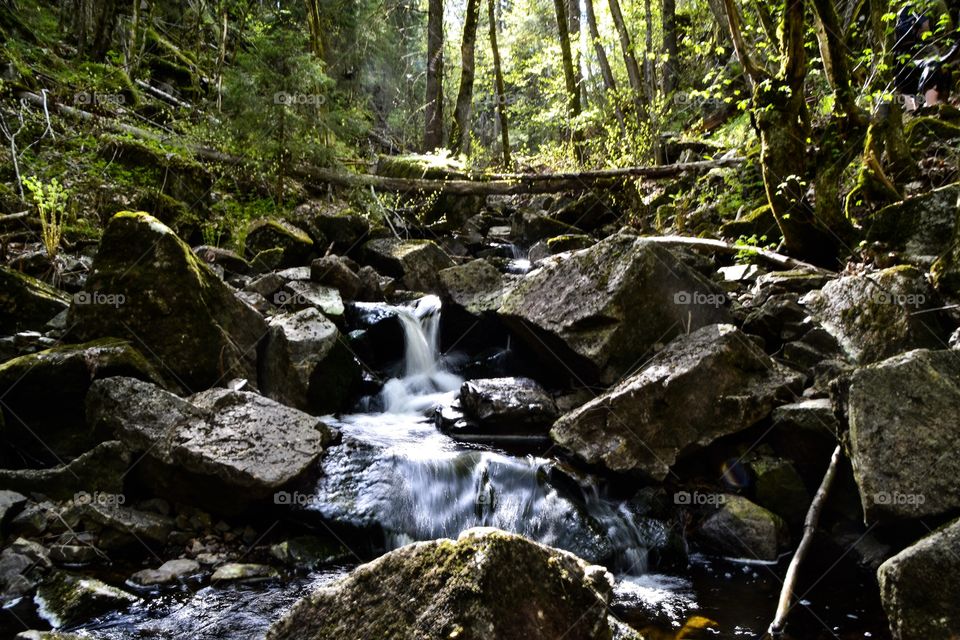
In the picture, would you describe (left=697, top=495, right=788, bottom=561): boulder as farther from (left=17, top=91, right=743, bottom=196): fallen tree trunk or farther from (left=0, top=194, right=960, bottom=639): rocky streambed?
(left=17, top=91, right=743, bottom=196): fallen tree trunk

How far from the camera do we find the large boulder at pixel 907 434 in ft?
12.7

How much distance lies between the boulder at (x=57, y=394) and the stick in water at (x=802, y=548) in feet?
17.0

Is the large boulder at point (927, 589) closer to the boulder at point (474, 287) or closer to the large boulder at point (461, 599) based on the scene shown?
the large boulder at point (461, 599)

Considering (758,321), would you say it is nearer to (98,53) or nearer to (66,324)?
(66,324)

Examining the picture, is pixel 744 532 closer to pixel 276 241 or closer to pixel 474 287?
pixel 474 287

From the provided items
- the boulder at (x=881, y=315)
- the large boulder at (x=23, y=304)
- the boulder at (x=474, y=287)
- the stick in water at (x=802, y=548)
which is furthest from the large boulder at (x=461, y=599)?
the boulder at (x=474, y=287)

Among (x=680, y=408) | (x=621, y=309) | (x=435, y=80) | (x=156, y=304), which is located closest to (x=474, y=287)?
(x=621, y=309)

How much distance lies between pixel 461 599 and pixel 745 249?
20.9 feet

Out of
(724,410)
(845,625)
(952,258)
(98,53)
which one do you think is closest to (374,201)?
(98,53)

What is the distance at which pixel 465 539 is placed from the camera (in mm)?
2363

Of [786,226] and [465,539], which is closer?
[465,539]

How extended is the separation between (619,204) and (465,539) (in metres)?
11.5

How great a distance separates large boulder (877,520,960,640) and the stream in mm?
769

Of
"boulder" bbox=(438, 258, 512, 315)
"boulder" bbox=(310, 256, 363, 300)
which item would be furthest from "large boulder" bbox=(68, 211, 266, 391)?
"boulder" bbox=(438, 258, 512, 315)
